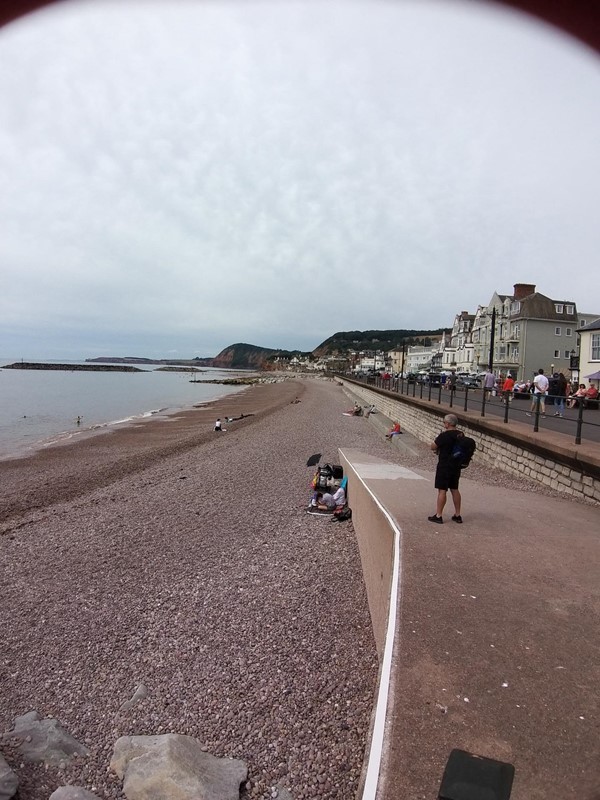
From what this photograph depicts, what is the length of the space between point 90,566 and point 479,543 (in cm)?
506

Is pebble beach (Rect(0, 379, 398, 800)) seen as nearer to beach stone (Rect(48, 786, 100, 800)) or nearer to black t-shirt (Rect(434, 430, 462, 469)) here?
beach stone (Rect(48, 786, 100, 800))

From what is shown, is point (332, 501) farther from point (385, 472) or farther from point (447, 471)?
point (447, 471)

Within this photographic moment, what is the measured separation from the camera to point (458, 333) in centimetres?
7644

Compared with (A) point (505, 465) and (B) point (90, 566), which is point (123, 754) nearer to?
(B) point (90, 566)

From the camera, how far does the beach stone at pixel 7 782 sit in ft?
9.45

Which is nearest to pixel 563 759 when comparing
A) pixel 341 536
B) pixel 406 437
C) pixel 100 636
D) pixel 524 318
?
pixel 100 636

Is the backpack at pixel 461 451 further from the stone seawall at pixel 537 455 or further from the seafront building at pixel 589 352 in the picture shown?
the seafront building at pixel 589 352

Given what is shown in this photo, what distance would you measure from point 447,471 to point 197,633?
314cm

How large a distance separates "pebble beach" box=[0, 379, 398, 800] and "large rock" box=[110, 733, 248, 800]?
0.35ft

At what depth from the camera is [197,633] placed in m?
4.79

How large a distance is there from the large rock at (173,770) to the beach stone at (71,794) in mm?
200

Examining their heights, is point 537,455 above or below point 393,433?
above

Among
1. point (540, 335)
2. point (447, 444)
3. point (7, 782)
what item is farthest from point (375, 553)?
point (540, 335)

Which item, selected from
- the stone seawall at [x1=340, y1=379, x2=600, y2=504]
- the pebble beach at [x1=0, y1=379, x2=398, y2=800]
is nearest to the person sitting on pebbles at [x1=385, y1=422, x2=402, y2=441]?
the stone seawall at [x1=340, y1=379, x2=600, y2=504]
